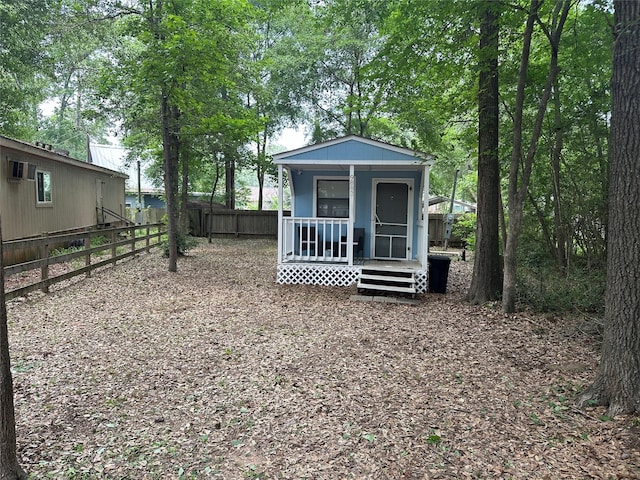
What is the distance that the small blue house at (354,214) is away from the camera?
8141mm

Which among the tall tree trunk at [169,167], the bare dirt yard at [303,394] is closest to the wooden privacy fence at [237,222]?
the tall tree trunk at [169,167]

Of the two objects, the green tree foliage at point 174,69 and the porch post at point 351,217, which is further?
the porch post at point 351,217

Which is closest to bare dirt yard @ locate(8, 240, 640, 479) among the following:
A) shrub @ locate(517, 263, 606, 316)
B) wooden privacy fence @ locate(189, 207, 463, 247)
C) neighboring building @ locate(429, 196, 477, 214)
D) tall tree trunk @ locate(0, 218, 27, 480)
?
tall tree trunk @ locate(0, 218, 27, 480)

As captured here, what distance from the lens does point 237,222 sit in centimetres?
1909

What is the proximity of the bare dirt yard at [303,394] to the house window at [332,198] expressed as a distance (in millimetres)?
3606

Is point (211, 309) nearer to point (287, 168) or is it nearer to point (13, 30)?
point (287, 168)

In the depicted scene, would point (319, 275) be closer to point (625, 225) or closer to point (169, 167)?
point (169, 167)

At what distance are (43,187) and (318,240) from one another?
310 inches

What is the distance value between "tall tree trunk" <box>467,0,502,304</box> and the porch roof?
125 centimetres

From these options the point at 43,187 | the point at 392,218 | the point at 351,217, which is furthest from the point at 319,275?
the point at 43,187

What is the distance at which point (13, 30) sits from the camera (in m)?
10.1

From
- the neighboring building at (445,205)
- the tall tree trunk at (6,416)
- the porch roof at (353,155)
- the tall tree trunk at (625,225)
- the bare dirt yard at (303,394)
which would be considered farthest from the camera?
the neighboring building at (445,205)

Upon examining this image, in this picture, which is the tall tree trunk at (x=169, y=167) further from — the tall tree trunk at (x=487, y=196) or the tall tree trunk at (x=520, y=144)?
the tall tree trunk at (x=520, y=144)

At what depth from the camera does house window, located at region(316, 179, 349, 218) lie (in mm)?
9672
